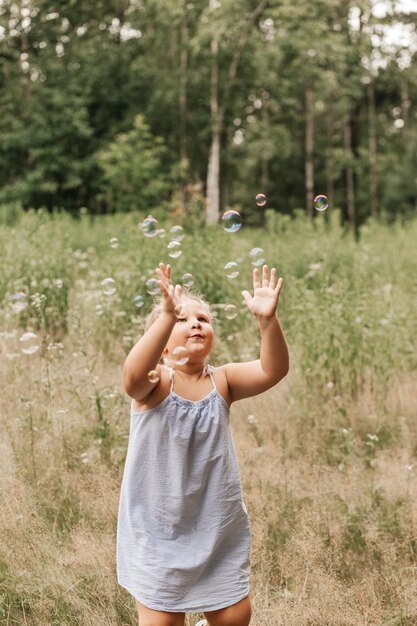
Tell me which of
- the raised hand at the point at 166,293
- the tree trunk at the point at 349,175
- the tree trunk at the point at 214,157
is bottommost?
the tree trunk at the point at 349,175

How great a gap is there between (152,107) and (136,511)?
1020 inches

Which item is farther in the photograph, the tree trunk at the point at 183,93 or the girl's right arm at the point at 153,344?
the tree trunk at the point at 183,93

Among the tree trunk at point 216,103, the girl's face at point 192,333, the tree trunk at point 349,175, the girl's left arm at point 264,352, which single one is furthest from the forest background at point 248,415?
the tree trunk at point 349,175

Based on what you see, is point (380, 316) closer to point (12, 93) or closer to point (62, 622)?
point (62, 622)

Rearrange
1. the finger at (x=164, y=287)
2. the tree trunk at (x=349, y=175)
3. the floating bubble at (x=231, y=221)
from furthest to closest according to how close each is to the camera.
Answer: the tree trunk at (x=349, y=175) < the floating bubble at (x=231, y=221) < the finger at (x=164, y=287)

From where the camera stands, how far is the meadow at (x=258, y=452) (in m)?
3.08

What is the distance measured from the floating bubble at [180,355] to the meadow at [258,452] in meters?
1.05

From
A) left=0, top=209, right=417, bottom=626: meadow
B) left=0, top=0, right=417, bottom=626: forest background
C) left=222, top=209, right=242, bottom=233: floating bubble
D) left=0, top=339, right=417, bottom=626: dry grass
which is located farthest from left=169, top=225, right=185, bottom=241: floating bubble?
left=0, top=339, right=417, bottom=626: dry grass

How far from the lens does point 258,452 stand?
437cm

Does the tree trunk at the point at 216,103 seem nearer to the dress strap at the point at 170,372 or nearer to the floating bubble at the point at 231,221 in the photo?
the floating bubble at the point at 231,221

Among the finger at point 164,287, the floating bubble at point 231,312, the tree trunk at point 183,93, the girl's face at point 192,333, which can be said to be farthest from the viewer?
the tree trunk at point 183,93

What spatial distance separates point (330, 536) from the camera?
3.45 metres

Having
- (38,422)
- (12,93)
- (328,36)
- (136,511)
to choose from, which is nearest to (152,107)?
(12,93)

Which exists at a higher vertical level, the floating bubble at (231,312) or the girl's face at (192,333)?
the girl's face at (192,333)
